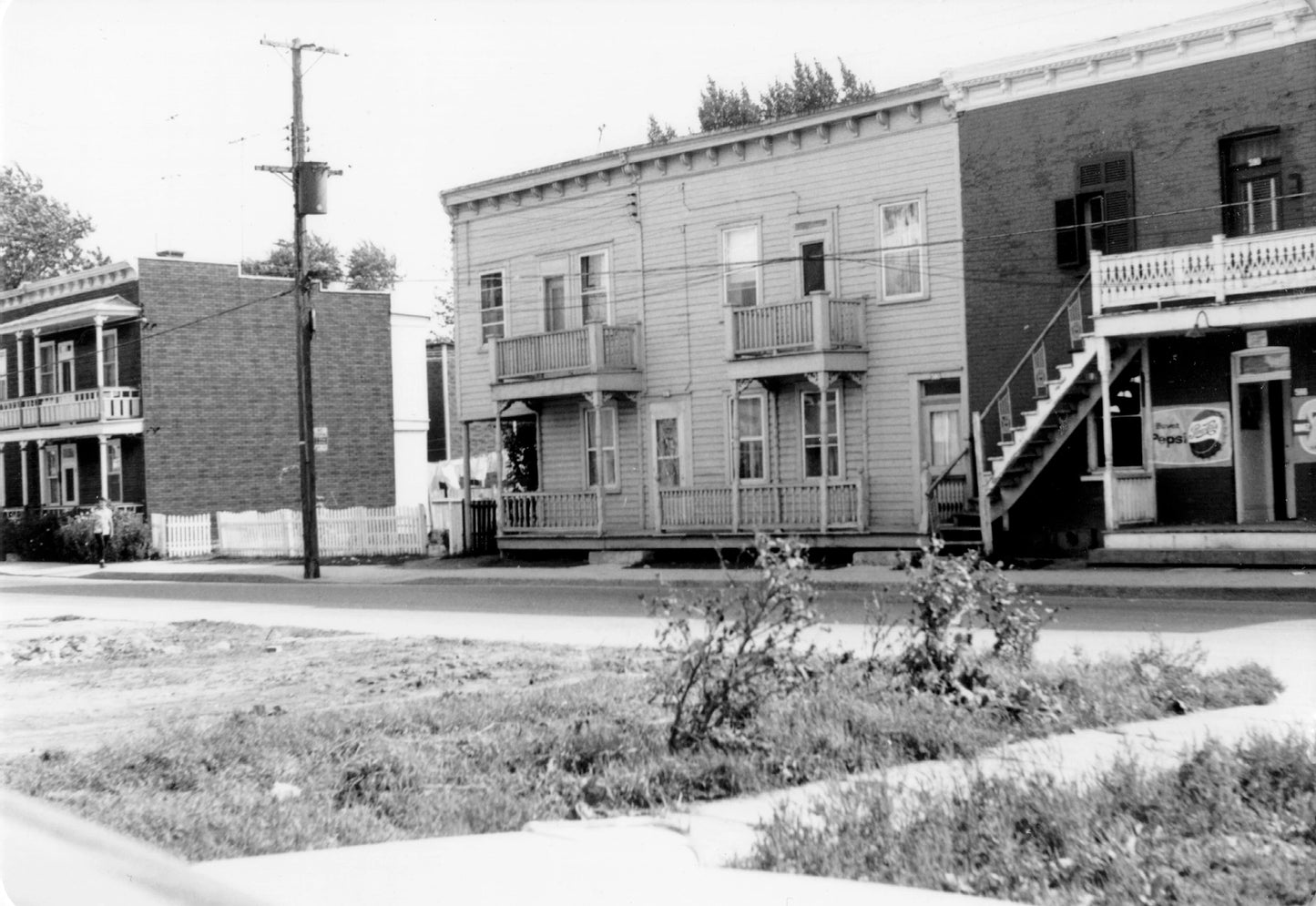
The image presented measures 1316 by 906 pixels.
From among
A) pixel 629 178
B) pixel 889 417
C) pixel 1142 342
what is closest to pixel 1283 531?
pixel 1142 342

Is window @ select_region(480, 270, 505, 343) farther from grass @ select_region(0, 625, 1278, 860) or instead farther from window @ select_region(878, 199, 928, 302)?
grass @ select_region(0, 625, 1278, 860)

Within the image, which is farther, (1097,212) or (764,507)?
(764,507)

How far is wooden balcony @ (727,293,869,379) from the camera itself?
26641mm

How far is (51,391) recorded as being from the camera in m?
49.2

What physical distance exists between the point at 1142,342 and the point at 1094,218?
2509 millimetres

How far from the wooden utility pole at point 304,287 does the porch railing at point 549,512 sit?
4386 millimetres

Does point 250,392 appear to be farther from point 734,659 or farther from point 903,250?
point 734,659

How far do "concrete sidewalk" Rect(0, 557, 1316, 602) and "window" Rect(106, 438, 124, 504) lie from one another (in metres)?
3.34

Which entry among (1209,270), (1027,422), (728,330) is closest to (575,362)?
(728,330)

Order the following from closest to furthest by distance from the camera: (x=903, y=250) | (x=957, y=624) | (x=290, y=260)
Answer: (x=957, y=624) < (x=903, y=250) < (x=290, y=260)

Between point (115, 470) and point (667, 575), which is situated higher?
point (115, 470)

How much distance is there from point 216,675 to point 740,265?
59.0 ft

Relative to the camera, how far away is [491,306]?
34.4 meters

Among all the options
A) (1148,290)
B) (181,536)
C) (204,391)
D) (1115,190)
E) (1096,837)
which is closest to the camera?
(1096,837)
